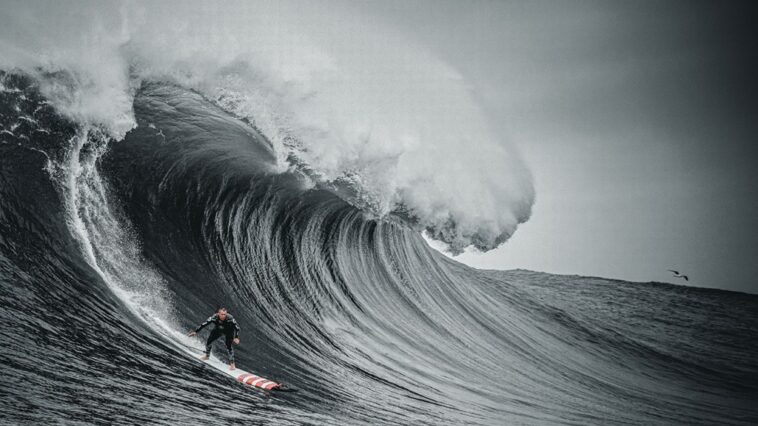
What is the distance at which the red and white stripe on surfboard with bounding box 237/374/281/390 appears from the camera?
530cm

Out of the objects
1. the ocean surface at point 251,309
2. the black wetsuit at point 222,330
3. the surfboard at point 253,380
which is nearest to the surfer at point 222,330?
the black wetsuit at point 222,330

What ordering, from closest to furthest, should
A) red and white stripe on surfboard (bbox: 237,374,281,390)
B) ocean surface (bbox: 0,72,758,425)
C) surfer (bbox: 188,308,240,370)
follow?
ocean surface (bbox: 0,72,758,425) → red and white stripe on surfboard (bbox: 237,374,281,390) → surfer (bbox: 188,308,240,370)

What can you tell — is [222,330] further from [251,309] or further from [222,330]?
[251,309]

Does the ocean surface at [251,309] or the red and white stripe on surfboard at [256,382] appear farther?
the red and white stripe on surfboard at [256,382]

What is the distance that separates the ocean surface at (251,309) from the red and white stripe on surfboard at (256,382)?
15 cm

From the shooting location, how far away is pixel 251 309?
7.61 meters

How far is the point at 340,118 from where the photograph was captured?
11789mm

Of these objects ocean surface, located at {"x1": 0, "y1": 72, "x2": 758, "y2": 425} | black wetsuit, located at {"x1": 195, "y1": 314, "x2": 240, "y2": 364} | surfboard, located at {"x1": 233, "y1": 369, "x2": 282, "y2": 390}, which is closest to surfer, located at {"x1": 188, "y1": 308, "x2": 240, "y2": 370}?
black wetsuit, located at {"x1": 195, "y1": 314, "x2": 240, "y2": 364}

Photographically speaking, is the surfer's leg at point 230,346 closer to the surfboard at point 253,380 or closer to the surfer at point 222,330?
the surfer at point 222,330

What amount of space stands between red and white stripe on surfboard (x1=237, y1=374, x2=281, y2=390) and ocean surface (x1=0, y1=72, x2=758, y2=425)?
5.8 inches

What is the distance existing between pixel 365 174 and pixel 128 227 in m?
5.22

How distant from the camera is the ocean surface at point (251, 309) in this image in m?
4.59

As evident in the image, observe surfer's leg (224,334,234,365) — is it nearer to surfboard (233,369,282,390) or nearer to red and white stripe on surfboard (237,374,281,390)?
surfboard (233,369,282,390)

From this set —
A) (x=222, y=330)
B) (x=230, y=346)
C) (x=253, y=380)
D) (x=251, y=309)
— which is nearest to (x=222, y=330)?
(x=222, y=330)
